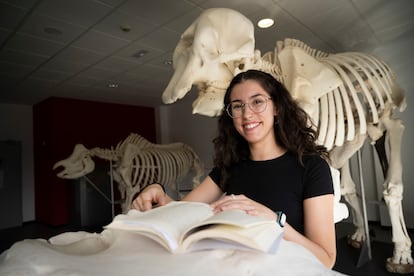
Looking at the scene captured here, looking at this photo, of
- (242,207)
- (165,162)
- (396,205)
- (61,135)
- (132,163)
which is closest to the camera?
(242,207)

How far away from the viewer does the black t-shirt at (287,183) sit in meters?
0.84

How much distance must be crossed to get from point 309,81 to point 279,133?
922 millimetres

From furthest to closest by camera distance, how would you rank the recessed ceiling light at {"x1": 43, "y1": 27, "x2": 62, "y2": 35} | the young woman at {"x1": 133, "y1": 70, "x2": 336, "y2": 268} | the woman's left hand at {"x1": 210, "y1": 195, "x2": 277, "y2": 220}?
the recessed ceiling light at {"x1": 43, "y1": 27, "x2": 62, "y2": 35} < the young woman at {"x1": 133, "y1": 70, "x2": 336, "y2": 268} < the woman's left hand at {"x1": 210, "y1": 195, "x2": 277, "y2": 220}

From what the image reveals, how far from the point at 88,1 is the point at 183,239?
2374 millimetres

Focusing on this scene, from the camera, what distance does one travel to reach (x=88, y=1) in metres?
2.25

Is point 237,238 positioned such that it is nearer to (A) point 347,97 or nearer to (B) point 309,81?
(B) point 309,81

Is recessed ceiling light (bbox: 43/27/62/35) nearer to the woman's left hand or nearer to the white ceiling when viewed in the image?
the white ceiling

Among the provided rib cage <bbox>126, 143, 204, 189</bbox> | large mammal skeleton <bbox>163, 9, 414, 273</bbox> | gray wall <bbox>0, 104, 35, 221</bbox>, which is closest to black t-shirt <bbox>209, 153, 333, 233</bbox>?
large mammal skeleton <bbox>163, 9, 414, 273</bbox>

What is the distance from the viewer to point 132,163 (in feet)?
13.3

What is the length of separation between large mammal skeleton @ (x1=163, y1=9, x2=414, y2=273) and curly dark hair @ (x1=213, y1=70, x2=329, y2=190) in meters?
0.31

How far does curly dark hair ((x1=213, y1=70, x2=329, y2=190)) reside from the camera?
0.96 meters

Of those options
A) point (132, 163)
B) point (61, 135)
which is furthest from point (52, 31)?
point (61, 135)

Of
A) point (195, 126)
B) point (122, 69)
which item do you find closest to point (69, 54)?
point (122, 69)

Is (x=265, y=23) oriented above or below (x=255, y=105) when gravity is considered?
above
